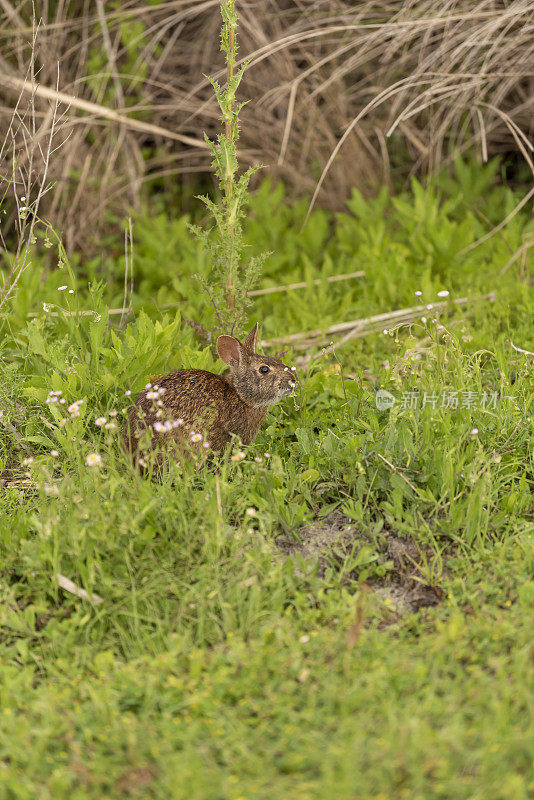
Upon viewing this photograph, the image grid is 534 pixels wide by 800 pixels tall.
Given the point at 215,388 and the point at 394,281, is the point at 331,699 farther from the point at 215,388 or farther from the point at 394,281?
the point at 394,281

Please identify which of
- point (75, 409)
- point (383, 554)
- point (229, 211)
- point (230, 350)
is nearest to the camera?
point (383, 554)

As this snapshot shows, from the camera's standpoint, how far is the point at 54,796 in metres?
2.69

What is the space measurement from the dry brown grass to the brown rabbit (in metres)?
3.04

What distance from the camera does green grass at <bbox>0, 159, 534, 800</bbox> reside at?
273 cm

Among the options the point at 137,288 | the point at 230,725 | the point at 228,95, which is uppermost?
the point at 228,95

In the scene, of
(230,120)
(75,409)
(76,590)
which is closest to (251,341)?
(75,409)

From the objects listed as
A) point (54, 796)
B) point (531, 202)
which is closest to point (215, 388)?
point (54, 796)

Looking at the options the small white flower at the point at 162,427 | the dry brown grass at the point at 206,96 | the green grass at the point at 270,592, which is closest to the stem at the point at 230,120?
the green grass at the point at 270,592

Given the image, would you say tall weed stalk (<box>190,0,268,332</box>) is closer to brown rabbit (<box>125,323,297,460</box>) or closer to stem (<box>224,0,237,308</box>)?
stem (<box>224,0,237,308</box>)

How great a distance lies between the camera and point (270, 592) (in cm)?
357

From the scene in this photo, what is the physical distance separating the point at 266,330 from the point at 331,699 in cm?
379

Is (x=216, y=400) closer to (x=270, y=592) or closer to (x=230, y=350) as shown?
(x=230, y=350)

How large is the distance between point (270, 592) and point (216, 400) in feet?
4.11

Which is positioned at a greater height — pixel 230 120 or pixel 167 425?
pixel 230 120
